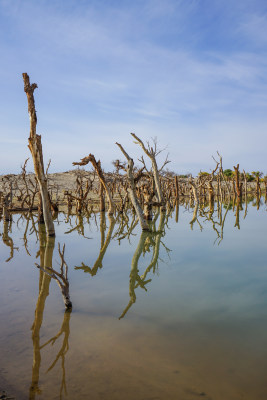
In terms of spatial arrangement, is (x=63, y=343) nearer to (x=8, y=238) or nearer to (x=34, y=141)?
(x=34, y=141)

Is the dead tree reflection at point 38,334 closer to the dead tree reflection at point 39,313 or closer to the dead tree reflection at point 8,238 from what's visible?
the dead tree reflection at point 39,313

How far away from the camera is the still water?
3510 millimetres

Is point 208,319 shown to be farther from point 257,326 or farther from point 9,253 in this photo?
point 9,253

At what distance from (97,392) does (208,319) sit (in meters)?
2.42

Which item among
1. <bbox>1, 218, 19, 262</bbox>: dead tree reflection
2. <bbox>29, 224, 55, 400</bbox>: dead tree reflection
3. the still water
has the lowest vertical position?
the still water

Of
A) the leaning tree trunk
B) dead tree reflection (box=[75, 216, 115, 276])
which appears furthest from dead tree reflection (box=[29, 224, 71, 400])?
the leaning tree trunk

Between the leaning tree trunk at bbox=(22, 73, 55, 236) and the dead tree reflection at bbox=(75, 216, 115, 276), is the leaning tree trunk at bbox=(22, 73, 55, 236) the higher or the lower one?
the higher one

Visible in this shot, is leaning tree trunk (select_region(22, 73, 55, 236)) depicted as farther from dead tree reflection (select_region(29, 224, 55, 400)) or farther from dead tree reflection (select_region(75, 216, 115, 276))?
dead tree reflection (select_region(75, 216, 115, 276))

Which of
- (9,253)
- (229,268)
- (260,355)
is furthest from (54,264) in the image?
(260,355)

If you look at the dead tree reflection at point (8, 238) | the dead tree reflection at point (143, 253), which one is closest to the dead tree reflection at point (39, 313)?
the dead tree reflection at point (8, 238)

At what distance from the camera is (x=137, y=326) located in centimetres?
498

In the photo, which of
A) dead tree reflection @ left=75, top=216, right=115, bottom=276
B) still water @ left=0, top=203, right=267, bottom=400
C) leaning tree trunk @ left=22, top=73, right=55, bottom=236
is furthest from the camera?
leaning tree trunk @ left=22, top=73, right=55, bottom=236

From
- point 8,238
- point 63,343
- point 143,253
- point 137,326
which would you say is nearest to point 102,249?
point 143,253

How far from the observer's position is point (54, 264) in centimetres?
877
